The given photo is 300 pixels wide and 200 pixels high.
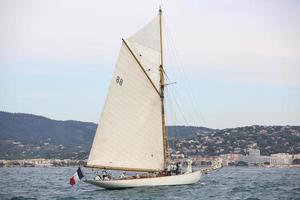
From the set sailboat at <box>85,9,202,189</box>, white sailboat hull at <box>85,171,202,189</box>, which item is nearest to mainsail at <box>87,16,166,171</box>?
sailboat at <box>85,9,202,189</box>

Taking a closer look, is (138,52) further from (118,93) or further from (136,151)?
(136,151)

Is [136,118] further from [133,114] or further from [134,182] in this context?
[134,182]

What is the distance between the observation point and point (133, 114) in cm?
6494

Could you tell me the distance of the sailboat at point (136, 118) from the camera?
64250 millimetres

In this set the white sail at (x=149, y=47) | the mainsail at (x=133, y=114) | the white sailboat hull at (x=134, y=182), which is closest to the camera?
the mainsail at (x=133, y=114)

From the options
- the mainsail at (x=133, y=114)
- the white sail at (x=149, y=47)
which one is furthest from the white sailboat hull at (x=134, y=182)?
the white sail at (x=149, y=47)

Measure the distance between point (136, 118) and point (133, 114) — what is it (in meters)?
0.51

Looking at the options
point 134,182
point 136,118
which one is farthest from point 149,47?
point 134,182

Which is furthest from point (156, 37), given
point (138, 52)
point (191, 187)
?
point (191, 187)

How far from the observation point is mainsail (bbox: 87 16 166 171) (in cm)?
6419

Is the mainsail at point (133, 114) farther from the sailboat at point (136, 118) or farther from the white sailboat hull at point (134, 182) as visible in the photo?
the white sailboat hull at point (134, 182)

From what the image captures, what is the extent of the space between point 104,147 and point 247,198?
14.6 metres

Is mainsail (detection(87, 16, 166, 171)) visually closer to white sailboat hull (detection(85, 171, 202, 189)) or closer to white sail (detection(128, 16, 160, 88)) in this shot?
white sail (detection(128, 16, 160, 88))

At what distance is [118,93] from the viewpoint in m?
64.5
